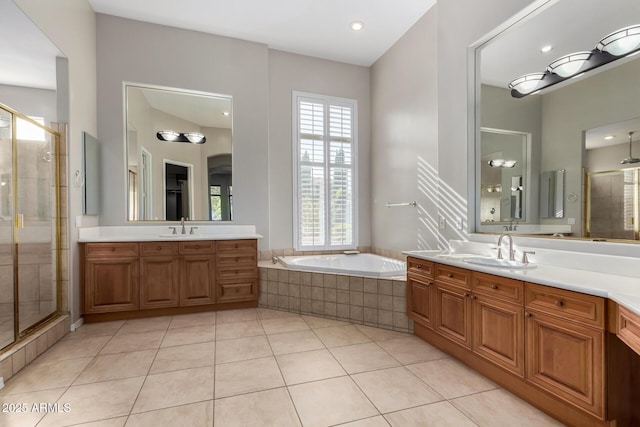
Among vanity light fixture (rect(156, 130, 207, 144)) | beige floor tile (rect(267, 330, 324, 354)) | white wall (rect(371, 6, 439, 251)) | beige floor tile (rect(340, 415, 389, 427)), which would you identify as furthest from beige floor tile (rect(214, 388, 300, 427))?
vanity light fixture (rect(156, 130, 207, 144))

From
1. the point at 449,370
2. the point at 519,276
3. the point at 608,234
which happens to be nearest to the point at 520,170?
the point at 608,234

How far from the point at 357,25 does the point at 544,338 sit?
3627mm

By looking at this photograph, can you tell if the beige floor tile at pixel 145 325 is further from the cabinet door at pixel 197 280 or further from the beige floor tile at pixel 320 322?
the beige floor tile at pixel 320 322

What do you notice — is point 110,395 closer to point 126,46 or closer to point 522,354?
point 522,354

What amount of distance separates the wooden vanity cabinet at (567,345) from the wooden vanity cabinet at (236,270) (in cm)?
271

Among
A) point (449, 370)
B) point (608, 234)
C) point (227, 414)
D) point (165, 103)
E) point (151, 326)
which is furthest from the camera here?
point (165, 103)

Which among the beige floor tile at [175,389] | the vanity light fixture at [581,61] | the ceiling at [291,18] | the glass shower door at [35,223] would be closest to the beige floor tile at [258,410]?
the beige floor tile at [175,389]

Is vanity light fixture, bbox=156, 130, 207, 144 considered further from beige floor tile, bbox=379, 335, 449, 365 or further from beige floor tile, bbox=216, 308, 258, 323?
beige floor tile, bbox=379, 335, 449, 365

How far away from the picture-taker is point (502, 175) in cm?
261

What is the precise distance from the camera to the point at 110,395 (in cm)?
188

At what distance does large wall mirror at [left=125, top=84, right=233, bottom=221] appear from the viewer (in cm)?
367

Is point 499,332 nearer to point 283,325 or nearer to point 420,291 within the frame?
point 420,291

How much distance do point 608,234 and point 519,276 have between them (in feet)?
2.11

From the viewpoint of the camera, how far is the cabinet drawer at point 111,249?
10.1 ft
